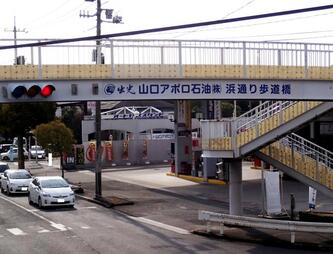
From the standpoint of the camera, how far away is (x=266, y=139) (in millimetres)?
22219

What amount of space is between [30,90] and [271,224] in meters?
8.47

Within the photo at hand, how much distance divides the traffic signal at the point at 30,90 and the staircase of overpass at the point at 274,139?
8.20 meters

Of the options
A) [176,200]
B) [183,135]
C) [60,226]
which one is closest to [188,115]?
[183,135]

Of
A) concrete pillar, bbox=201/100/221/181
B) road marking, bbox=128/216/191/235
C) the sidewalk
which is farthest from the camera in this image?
concrete pillar, bbox=201/100/221/181

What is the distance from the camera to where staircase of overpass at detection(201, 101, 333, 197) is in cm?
2222

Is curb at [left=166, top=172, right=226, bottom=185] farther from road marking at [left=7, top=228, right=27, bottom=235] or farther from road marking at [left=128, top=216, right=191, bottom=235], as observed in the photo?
road marking at [left=7, top=228, right=27, bottom=235]

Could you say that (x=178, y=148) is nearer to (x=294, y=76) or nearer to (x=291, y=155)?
(x=291, y=155)

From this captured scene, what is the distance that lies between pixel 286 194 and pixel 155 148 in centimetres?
2610

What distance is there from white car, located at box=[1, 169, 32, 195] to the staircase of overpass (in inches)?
587

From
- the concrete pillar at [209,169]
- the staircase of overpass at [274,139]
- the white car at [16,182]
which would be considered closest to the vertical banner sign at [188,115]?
the concrete pillar at [209,169]

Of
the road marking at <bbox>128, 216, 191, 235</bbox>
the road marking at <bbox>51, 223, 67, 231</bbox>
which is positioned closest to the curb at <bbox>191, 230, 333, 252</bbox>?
the road marking at <bbox>128, 216, 191, 235</bbox>

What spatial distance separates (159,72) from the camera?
1792 cm

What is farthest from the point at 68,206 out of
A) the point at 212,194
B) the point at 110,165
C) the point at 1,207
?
the point at 110,165

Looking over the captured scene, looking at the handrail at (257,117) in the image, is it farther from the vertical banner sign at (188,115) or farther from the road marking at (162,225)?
the vertical banner sign at (188,115)
